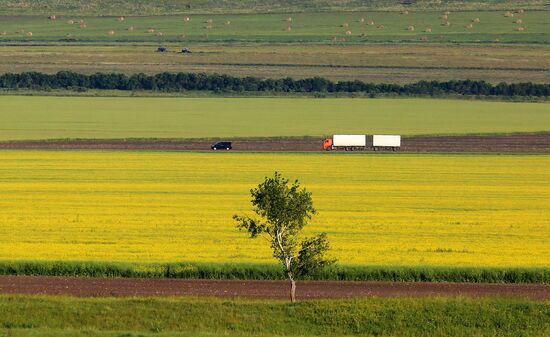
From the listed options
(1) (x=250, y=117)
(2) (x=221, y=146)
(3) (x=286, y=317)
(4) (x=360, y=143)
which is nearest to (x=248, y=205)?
(3) (x=286, y=317)

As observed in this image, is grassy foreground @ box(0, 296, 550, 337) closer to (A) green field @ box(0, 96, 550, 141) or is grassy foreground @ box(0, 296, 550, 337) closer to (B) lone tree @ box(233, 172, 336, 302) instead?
(B) lone tree @ box(233, 172, 336, 302)

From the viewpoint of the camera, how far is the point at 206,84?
145m

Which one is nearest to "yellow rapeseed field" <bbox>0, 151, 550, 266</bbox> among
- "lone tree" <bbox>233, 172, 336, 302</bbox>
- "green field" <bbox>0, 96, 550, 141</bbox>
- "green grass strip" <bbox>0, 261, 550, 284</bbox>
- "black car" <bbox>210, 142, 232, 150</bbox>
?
"green grass strip" <bbox>0, 261, 550, 284</bbox>

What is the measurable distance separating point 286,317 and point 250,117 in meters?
81.4

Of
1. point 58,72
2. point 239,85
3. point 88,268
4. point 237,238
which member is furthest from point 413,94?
point 88,268

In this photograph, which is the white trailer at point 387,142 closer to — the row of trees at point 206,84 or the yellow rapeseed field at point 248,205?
the yellow rapeseed field at point 248,205

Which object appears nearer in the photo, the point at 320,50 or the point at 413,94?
the point at 413,94

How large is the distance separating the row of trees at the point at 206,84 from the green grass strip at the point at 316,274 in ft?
333

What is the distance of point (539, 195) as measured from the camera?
65125 mm

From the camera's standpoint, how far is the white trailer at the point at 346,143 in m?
92.6

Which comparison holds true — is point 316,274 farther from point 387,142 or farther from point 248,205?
point 387,142

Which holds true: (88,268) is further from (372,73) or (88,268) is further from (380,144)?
(372,73)

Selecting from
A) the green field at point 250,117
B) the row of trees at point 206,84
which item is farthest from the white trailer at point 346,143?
the row of trees at point 206,84

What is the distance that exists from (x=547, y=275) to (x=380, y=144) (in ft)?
168
